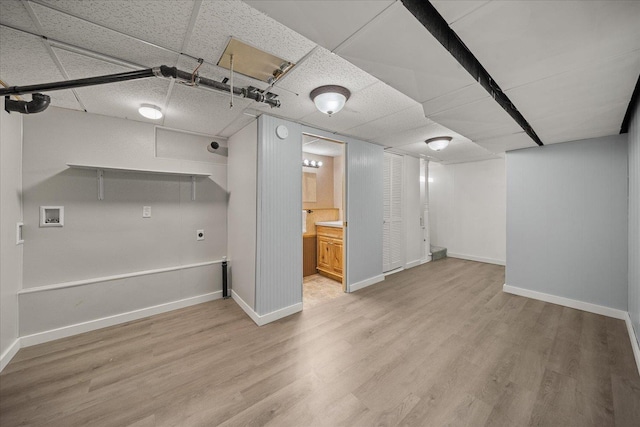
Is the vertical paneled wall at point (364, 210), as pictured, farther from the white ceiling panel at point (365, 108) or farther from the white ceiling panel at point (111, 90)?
the white ceiling panel at point (111, 90)

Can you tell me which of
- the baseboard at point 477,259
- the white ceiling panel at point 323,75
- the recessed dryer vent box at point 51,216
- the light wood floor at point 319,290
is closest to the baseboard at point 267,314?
the light wood floor at point 319,290

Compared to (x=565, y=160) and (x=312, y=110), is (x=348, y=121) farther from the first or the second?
(x=565, y=160)

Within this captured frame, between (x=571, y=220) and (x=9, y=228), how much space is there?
6.38m

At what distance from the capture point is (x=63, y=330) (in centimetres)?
247

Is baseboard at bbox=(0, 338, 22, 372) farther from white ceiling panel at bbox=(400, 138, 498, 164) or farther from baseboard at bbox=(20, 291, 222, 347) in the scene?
white ceiling panel at bbox=(400, 138, 498, 164)

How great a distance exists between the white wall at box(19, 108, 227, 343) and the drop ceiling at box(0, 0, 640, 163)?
0.41 meters

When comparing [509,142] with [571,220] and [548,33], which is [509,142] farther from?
[548,33]

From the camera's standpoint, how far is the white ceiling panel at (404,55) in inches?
46.0

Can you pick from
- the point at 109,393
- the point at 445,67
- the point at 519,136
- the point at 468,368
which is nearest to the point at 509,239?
the point at 519,136

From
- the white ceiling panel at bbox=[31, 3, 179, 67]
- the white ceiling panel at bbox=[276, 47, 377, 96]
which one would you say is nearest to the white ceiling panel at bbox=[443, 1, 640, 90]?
the white ceiling panel at bbox=[276, 47, 377, 96]

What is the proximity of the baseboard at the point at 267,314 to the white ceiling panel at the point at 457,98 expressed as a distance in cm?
269

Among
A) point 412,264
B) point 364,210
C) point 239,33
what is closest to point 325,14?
point 239,33

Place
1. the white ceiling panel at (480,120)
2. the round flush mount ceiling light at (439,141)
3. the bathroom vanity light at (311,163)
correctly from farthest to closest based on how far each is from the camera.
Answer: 1. the bathroom vanity light at (311,163)
2. the round flush mount ceiling light at (439,141)
3. the white ceiling panel at (480,120)

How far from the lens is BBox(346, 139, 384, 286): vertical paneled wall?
377 centimetres
